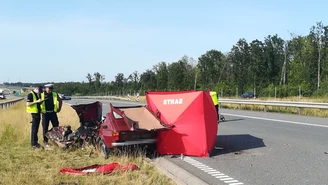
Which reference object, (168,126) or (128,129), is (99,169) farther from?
(168,126)

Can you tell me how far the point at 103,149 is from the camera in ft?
27.4

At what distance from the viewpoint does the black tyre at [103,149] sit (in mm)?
8180

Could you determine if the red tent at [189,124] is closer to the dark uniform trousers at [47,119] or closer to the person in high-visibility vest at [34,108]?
the person in high-visibility vest at [34,108]

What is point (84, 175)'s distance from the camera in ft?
21.0

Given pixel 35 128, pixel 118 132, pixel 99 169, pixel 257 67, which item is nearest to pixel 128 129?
pixel 118 132

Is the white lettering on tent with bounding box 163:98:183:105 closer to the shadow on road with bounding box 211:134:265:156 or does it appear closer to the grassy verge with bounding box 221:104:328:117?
the shadow on road with bounding box 211:134:265:156

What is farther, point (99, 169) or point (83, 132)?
point (83, 132)

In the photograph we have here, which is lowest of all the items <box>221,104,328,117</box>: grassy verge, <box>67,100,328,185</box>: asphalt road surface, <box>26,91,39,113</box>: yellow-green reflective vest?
<box>67,100,328,185</box>: asphalt road surface

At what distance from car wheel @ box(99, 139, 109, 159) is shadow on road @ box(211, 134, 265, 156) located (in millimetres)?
2319

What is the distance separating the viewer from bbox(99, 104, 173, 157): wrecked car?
26.1ft

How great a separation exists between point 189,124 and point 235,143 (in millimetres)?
2522

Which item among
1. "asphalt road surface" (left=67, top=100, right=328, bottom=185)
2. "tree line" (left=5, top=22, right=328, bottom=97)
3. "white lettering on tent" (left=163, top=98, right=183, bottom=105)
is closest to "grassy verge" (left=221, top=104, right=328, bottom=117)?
"asphalt road surface" (left=67, top=100, right=328, bottom=185)

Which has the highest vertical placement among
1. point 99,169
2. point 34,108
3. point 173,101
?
point 173,101

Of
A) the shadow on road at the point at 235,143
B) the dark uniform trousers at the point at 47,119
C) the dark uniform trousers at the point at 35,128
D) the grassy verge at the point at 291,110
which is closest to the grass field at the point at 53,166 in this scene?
the dark uniform trousers at the point at 35,128
